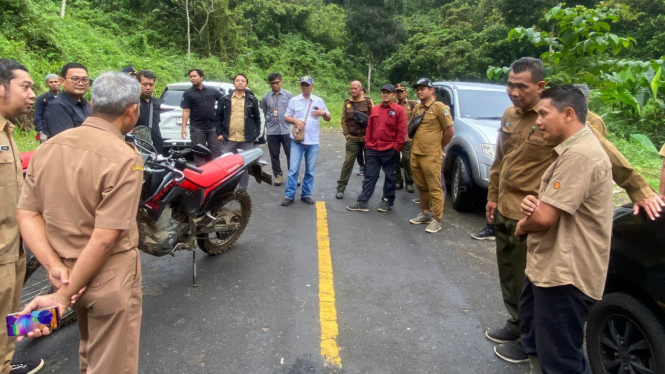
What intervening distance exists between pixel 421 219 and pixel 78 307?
462 cm

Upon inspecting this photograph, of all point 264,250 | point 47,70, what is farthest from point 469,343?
point 47,70

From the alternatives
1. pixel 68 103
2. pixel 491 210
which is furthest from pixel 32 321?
pixel 68 103

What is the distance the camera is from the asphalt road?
9.97 feet

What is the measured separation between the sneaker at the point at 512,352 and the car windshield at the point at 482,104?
4.45 meters

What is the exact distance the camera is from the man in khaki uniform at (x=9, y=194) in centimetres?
240

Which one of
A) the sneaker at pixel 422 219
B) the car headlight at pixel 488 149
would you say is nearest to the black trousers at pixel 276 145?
the sneaker at pixel 422 219

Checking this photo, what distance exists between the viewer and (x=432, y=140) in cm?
573

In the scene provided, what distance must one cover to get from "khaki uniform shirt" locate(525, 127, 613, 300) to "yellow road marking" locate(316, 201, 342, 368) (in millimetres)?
1457

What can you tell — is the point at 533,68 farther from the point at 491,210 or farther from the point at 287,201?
the point at 287,201

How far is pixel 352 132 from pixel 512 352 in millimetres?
4612

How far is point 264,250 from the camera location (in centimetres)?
495

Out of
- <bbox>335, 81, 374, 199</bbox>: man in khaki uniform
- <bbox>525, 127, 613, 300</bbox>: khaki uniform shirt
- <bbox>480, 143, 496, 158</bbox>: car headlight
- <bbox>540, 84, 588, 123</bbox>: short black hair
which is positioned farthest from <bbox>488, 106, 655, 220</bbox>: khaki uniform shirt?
<bbox>335, 81, 374, 199</bbox>: man in khaki uniform

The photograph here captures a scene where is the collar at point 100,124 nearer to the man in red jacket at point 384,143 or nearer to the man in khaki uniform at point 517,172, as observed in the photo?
the man in khaki uniform at point 517,172

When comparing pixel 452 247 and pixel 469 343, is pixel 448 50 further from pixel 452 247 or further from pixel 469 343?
pixel 469 343
